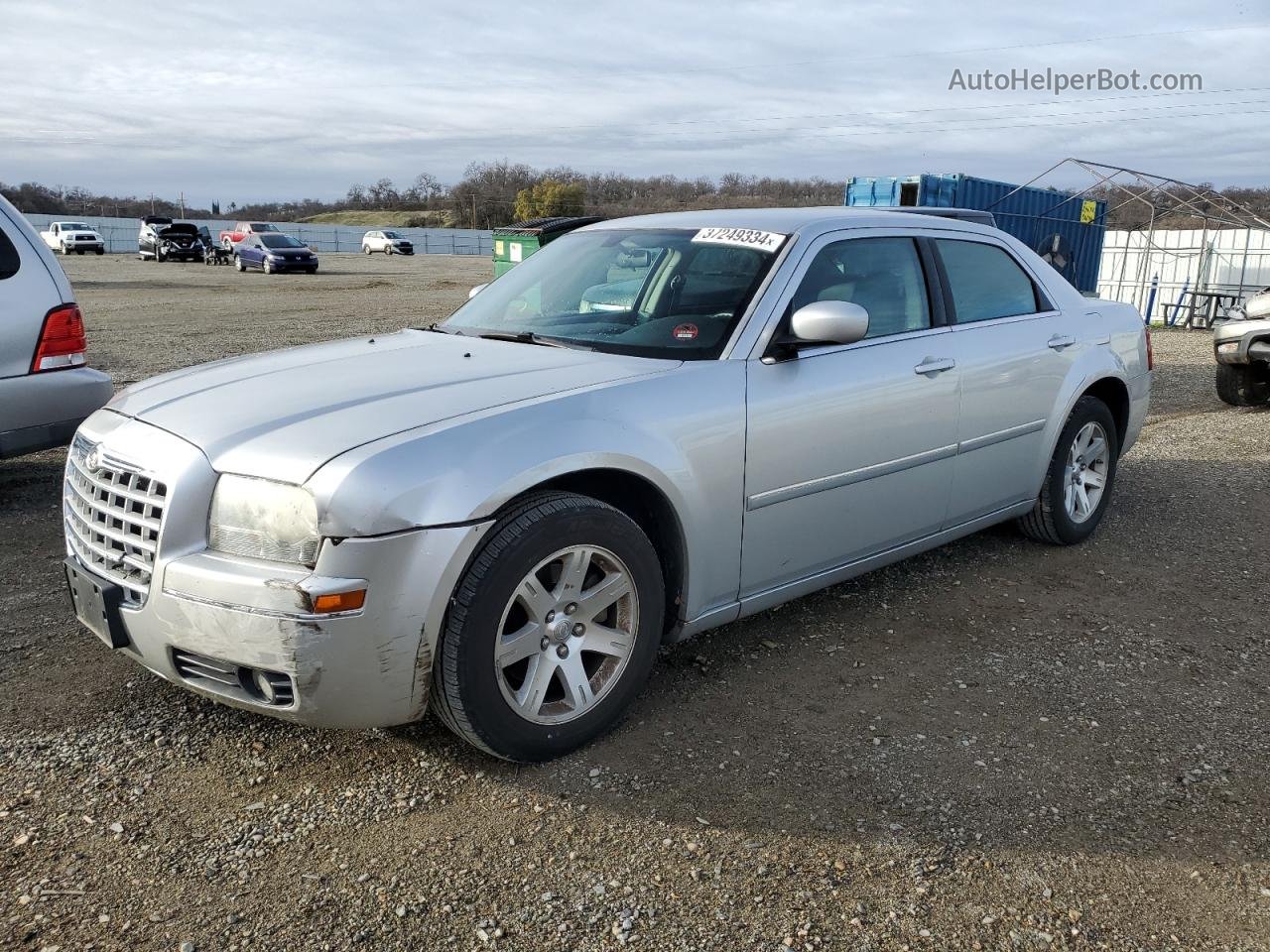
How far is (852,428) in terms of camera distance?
12.6 ft

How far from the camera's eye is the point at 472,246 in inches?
2665

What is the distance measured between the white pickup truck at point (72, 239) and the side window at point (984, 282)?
51054mm

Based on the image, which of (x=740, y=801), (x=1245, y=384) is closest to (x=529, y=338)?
(x=740, y=801)

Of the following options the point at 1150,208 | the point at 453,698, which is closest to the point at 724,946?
the point at 453,698

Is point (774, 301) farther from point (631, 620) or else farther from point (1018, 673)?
point (1018, 673)

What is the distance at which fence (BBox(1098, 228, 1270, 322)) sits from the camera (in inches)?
945

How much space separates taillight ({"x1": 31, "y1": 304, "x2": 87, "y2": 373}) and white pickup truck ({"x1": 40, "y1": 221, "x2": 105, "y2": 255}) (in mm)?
47968

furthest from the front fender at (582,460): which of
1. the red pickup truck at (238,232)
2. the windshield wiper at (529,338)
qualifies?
the red pickup truck at (238,232)

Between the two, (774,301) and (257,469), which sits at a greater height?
(774,301)

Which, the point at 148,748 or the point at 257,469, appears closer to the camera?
the point at 257,469

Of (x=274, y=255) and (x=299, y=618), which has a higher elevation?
(x=274, y=255)

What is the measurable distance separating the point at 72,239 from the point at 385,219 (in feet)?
163

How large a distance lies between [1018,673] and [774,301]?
166 centimetres

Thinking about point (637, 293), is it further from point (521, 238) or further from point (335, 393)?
point (521, 238)
